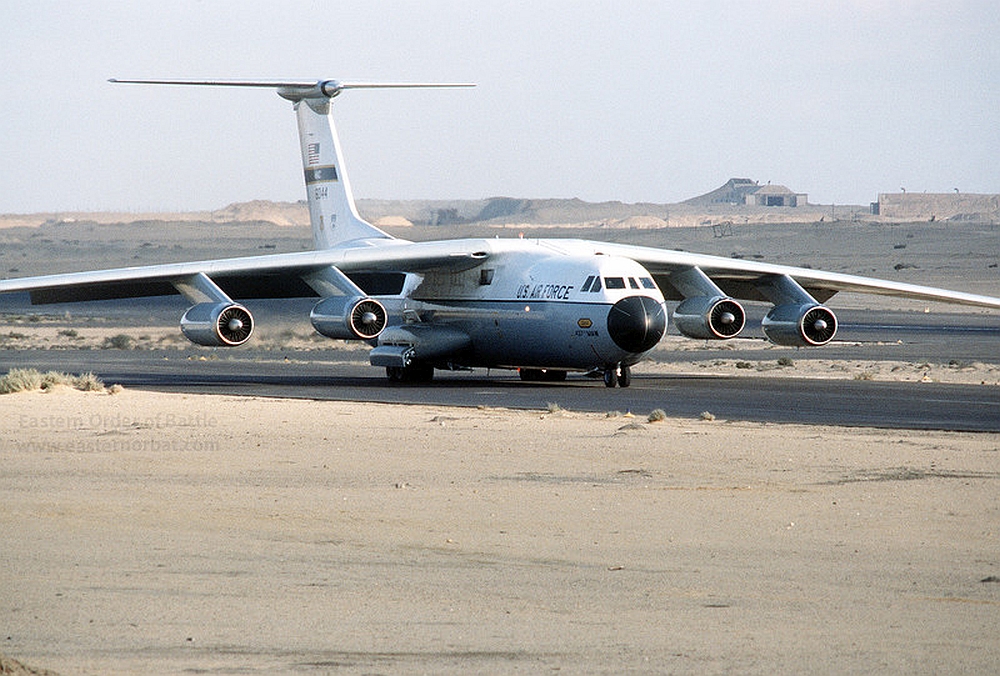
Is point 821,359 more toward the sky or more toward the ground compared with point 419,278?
more toward the ground

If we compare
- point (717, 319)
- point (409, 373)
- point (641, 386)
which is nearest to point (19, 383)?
point (409, 373)

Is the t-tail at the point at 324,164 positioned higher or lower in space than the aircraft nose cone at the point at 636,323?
higher

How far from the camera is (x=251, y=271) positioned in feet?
95.6

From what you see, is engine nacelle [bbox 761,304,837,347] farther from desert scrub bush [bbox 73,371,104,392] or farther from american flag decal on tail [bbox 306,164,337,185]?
desert scrub bush [bbox 73,371,104,392]

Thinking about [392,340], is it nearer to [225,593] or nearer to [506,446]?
[506,446]

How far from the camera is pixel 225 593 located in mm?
9516

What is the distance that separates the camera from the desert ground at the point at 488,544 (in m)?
8.20

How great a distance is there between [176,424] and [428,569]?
10475mm

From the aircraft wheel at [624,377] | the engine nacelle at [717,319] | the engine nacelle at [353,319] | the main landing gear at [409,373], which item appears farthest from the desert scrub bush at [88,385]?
the engine nacelle at [717,319]

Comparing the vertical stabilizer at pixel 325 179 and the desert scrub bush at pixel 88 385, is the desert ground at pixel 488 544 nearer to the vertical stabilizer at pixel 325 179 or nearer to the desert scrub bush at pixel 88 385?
the desert scrub bush at pixel 88 385

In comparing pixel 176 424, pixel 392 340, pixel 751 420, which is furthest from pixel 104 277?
pixel 751 420

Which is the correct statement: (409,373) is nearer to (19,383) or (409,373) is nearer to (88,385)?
(88,385)

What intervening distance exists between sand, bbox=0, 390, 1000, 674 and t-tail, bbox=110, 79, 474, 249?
17450 mm

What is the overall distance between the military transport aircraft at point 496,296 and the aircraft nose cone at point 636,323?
0.08 ft
